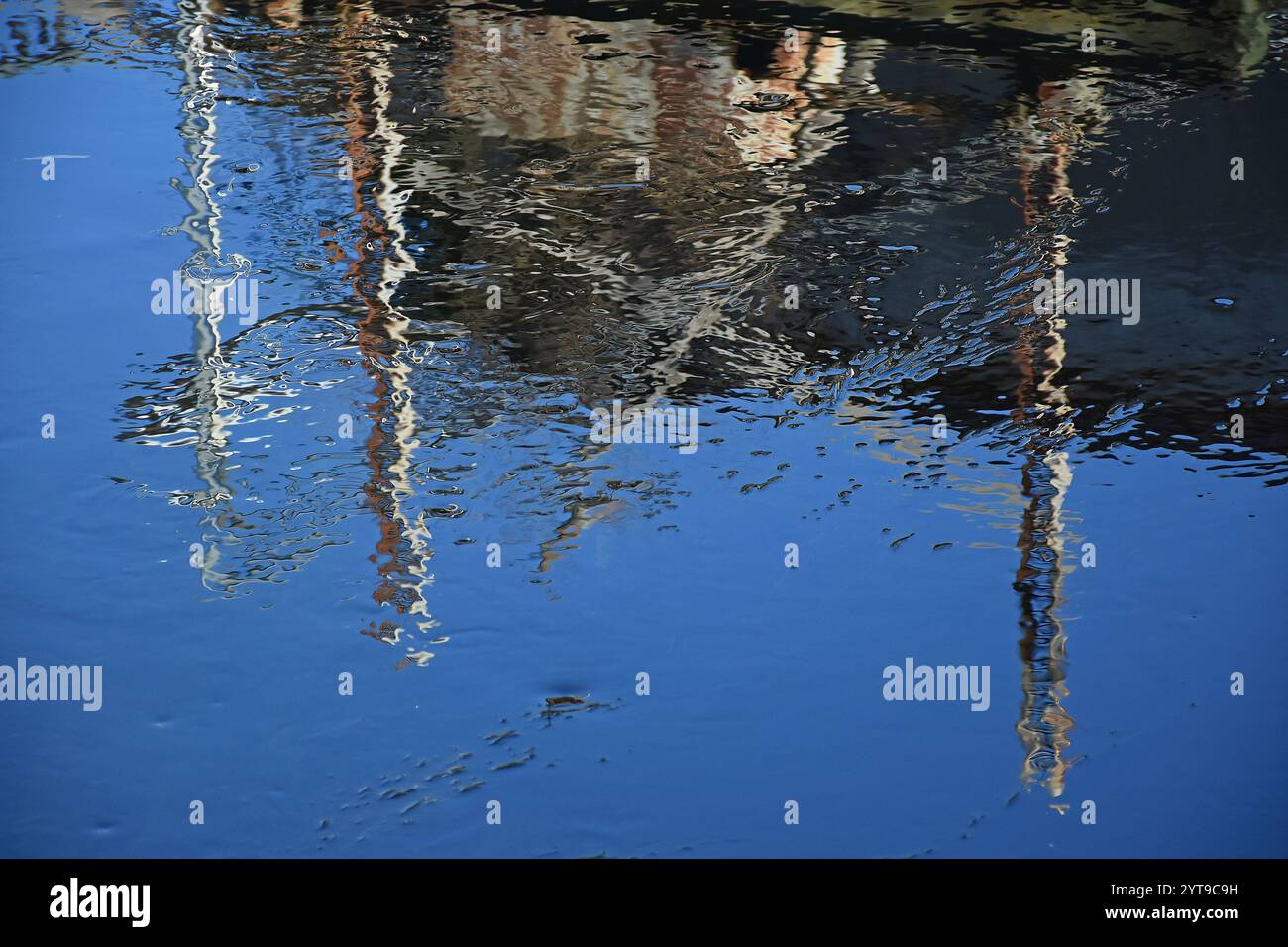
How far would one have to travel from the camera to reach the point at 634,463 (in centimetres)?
369

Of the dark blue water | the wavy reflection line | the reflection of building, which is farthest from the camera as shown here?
the reflection of building

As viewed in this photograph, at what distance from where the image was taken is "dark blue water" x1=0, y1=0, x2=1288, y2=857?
2.72m

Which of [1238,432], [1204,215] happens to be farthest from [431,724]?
[1204,215]

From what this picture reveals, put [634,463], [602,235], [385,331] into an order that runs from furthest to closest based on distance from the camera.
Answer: [602,235] → [385,331] → [634,463]

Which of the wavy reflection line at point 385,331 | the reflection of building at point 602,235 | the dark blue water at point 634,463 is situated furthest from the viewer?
the reflection of building at point 602,235

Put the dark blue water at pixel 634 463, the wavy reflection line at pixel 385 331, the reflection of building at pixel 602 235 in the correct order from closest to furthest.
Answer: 1. the dark blue water at pixel 634 463
2. the wavy reflection line at pixel 385 331
3. the reflection of building at pixel 602 235

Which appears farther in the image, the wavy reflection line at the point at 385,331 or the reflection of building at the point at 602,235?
the reflection of building at the point at 602,235

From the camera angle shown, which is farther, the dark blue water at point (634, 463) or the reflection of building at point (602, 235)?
the reflection of building at point (602, 235)

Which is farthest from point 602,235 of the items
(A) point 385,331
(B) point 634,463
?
(B) point 634,463

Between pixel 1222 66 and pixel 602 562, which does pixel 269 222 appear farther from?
pixel 1222 66

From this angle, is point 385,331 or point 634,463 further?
point 385,331

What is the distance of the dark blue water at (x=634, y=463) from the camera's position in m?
→ 2.72

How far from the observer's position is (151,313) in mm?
4355

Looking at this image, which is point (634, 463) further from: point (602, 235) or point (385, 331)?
point (602, 235)
